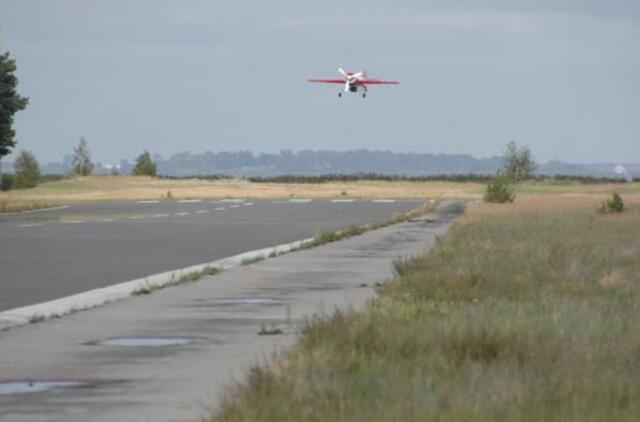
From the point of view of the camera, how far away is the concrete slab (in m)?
12.2

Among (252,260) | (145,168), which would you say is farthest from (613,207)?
(145,168)

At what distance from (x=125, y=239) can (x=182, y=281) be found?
16597mm

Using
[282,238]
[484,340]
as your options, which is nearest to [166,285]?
[484,340]

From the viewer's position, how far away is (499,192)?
3310 inches

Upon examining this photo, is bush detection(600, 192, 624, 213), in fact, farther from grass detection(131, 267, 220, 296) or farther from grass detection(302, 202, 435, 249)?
grass detection(131, 267, 220, 296)

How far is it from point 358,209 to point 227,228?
2400 centimetres

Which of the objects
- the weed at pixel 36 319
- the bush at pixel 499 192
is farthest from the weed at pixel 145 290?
the bush at pixel 499 192

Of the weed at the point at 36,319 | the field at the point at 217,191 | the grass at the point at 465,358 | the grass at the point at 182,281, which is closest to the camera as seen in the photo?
the grass at the point at 465,358

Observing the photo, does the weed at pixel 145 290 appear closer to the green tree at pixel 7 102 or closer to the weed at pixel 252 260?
the weed at pixel 252 260

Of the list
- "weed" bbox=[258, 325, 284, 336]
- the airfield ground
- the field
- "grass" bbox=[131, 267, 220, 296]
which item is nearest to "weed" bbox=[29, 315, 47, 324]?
the airfield ground

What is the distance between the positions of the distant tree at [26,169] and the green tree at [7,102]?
4239cm

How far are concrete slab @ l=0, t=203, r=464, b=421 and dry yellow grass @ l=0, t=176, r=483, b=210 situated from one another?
72.1m

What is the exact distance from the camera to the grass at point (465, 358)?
413 inches

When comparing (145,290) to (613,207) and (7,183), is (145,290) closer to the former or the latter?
(613,207)
